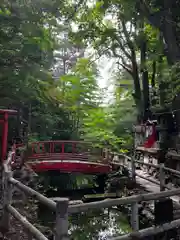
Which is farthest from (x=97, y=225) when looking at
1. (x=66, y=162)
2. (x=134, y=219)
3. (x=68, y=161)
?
(x=68, y=161)

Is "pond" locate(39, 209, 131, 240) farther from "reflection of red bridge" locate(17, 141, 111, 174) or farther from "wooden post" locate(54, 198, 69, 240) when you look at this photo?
"reflection of red bridge" locate(17, 141, 111, 174)

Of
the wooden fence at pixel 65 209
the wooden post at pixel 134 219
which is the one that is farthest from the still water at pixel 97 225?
the wooden post at pixel 134 219

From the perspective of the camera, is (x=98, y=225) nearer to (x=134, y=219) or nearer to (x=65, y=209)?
(x=134, y=219)

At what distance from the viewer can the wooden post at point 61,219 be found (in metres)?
2.82

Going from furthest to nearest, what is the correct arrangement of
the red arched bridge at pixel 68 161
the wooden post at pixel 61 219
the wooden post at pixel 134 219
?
the red arched bridge at pixel 68 161, the wooden post at pixel 134 219, the wooden post at pixel 61 219

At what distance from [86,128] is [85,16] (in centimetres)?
823

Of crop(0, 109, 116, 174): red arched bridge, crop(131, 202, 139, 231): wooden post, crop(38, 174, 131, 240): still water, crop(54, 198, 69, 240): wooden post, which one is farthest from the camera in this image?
crop(0, 109, 116, 174): red arched bridge

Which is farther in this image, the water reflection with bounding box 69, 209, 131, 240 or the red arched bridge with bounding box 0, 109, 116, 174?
the red arched bridge with bounding box 0, 109, 116, 174

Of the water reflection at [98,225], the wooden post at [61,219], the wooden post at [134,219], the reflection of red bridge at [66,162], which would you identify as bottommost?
the water reflection at [98,225]

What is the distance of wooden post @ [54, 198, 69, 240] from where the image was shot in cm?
282

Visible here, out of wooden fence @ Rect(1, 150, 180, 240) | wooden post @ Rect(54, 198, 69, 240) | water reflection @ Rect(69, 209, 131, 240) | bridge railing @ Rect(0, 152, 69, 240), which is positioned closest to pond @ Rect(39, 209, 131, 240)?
water reflection @ Rect(69, 209, 131, 240)

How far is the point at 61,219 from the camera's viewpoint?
9.27ft

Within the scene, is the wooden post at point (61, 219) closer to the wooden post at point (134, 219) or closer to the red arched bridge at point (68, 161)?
the wooden post at point (134, 219)

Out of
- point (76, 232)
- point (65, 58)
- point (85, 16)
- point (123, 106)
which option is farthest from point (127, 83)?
point (76, 232)
